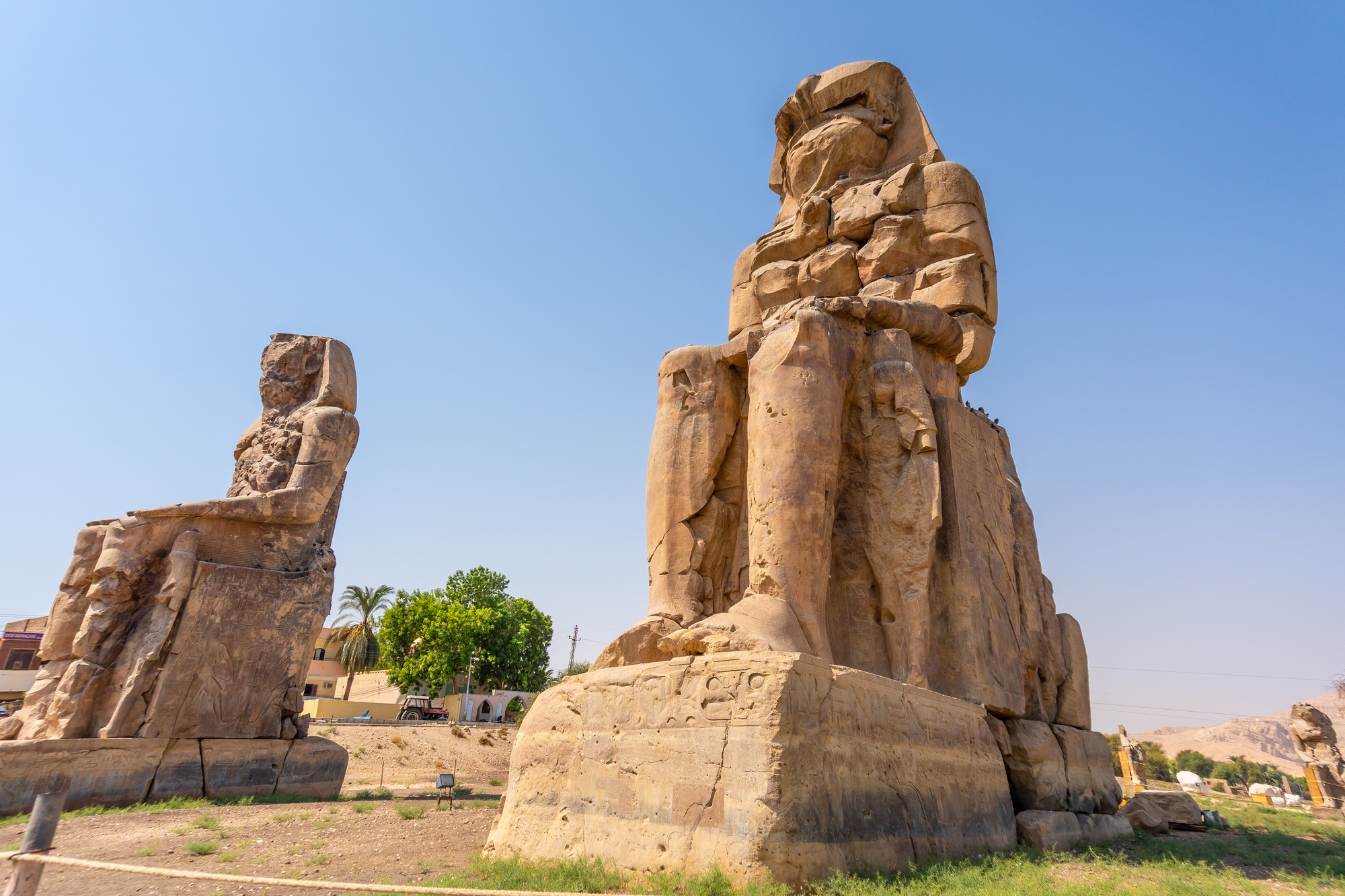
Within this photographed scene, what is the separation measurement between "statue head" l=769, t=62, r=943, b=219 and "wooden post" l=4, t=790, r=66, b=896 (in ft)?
19.0

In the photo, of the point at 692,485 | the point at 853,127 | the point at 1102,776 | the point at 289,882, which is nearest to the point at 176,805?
the point at 289,882

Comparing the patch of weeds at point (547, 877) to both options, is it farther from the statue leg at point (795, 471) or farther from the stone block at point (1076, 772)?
the stone block at point (1076, 772)

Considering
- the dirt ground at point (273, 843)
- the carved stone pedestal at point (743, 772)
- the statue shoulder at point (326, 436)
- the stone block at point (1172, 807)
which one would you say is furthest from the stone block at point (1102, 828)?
the statue shoulder at point (326, 436)

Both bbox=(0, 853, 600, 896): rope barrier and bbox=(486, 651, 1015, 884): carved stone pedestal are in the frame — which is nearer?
bbox=(0, 853, 600, 896): rope barrier

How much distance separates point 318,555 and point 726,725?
6.50m

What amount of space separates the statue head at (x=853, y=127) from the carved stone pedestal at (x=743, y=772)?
420 centimetres

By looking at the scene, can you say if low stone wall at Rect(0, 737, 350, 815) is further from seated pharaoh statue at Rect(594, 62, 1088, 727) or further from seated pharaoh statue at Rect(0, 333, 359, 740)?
seated pharaoh statue at Rect(594, 62, 1088, 727)

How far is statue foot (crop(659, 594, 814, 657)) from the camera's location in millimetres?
3395

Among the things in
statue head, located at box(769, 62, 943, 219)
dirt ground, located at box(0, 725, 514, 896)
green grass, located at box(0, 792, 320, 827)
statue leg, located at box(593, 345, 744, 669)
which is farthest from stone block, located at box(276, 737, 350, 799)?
statue head, located at box(769, 62, 943, 219)

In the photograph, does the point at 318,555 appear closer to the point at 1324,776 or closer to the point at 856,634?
the point at 856,634

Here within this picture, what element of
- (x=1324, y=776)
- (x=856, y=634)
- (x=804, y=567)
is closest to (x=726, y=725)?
(x=804, y=567)

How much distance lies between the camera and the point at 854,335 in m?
4.93

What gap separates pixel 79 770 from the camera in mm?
6434

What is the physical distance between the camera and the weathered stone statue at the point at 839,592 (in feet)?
10.2
